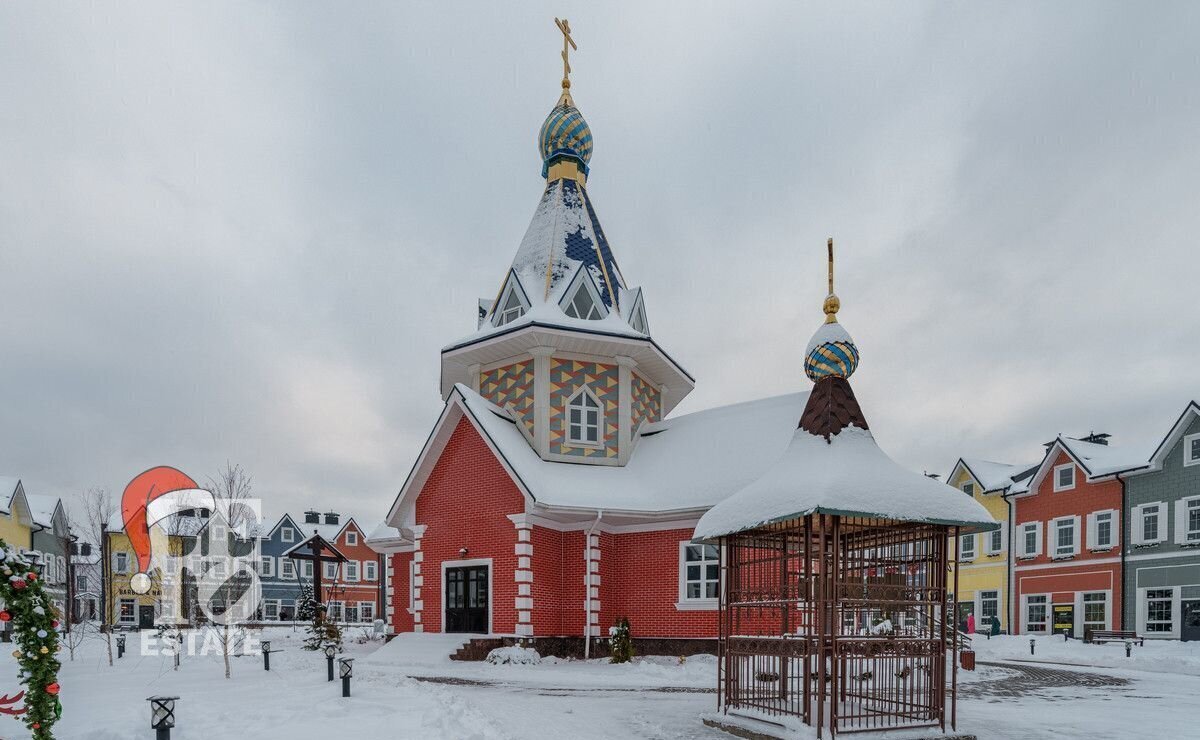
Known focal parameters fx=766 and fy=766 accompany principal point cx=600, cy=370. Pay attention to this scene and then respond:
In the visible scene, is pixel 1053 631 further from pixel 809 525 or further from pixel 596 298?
pixel 809 525

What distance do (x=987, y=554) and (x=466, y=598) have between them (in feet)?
82.4

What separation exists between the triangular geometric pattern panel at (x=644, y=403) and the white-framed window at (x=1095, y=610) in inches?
720

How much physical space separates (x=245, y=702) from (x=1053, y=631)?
98.6 ft

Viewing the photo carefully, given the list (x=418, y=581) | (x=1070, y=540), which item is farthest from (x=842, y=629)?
(x=1070, y=540)

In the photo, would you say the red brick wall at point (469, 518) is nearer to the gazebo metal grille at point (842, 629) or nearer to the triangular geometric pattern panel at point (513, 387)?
the triangular geometric pattern panel at point (513, 387)

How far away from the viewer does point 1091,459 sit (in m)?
29.3

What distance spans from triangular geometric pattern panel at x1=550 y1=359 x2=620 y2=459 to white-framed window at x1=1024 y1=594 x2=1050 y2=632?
68.1ft

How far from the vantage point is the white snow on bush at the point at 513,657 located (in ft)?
53.9

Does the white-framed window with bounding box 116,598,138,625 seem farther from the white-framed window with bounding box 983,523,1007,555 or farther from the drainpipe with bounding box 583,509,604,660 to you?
the white-framed window with bounding box 983,523,1007,555

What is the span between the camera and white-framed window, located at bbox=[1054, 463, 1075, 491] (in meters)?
29.7

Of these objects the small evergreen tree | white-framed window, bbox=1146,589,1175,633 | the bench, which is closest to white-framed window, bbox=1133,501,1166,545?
white-framed window, bbox=1146,589,1175,633

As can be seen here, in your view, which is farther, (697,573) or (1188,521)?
(1188,521)

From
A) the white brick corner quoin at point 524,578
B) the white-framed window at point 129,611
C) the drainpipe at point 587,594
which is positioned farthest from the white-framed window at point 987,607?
the white-framed window at point 129,611

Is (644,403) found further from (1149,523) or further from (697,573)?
(1149,523)
